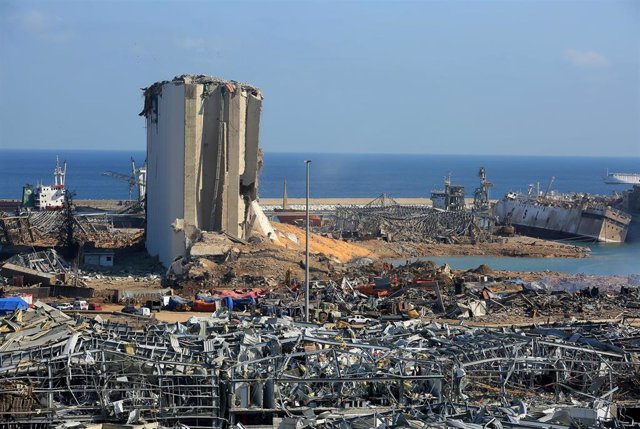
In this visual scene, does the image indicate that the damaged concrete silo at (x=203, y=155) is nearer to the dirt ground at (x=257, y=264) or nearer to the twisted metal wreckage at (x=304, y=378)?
the dirt ground at (x=257, y=264)

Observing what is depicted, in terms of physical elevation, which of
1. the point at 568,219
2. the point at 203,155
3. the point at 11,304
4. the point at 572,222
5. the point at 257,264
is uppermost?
the point at 203,155

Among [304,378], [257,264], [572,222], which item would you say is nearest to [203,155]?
[257,264]

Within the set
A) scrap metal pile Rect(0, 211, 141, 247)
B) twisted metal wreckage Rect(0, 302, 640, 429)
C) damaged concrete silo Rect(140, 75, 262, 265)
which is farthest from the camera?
scrap metal pile Rect(0, 211, 141, 247)

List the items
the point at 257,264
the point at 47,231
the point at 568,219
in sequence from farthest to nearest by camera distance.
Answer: the point at 568,219 → the point at 47,231 → the point at 257,264

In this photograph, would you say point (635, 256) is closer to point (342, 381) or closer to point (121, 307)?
point (121, 307)

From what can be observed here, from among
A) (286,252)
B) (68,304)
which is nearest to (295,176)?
(286,252)

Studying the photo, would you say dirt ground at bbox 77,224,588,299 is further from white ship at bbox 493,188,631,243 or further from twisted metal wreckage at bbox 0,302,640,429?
white ship at bbox 493,188,631,243

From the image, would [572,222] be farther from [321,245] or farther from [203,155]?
[203,155]

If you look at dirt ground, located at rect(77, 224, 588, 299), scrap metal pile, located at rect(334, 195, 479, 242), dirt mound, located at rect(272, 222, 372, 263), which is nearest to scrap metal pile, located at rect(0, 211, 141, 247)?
dirt ground, located at rect(77, 224, 588, 299)
